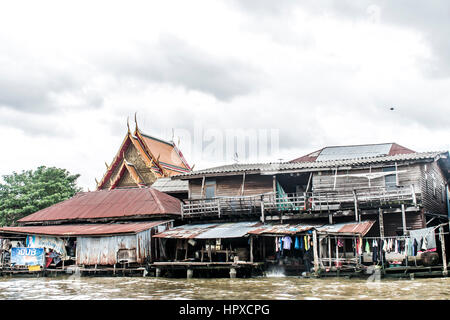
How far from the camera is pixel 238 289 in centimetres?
1669

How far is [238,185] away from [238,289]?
39.9 feet

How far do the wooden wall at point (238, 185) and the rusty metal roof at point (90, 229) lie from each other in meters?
3.90

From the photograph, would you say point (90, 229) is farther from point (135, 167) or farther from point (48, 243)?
point (135, 167)

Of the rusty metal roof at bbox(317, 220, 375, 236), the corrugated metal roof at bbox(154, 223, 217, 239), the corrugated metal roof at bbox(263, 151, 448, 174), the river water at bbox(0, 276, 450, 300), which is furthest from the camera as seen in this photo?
the corrugated metal roof at bbox(263, 151, 448, 174)

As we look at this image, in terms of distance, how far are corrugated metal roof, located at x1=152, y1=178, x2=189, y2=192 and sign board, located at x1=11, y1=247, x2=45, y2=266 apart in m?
10.5

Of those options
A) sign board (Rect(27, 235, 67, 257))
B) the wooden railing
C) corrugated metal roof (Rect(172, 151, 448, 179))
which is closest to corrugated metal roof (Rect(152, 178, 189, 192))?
corrugated metal roof (Rect(172, 151, 448, 179))

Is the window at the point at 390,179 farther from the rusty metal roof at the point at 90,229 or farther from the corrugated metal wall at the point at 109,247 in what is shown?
the corrugated metal wall at the point at 109,247

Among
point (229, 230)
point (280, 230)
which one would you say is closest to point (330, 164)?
point (280, 230)

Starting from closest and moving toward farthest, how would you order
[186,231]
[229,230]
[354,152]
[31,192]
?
[229,230] → [186,231] → [354,152] → [31,192]

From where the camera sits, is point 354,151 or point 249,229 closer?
point 249,229

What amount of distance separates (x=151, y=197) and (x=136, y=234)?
5.65 metres

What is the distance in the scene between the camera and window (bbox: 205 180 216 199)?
29.2 meters

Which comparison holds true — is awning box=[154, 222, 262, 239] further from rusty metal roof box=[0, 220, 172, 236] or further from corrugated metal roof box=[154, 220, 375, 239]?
rusty metal roof box=[0, 220, 172, 236]
